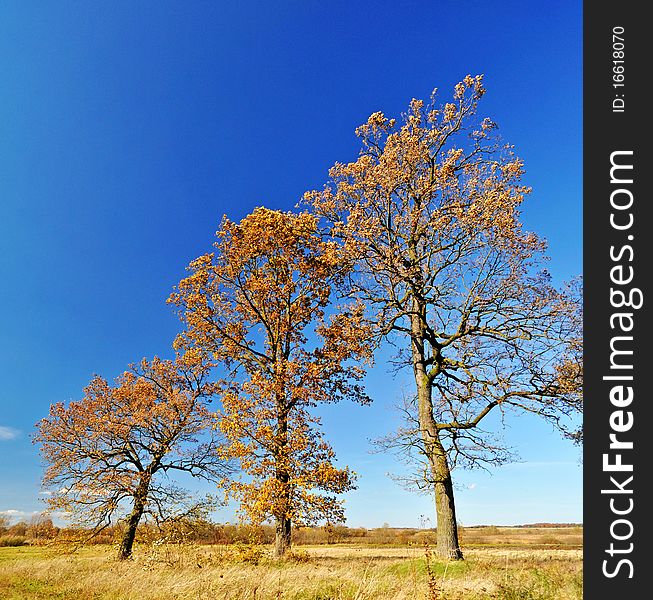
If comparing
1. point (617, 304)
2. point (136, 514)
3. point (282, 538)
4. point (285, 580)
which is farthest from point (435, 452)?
point (136, 514)

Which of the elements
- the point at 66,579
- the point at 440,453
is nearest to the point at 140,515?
the point at 66,579

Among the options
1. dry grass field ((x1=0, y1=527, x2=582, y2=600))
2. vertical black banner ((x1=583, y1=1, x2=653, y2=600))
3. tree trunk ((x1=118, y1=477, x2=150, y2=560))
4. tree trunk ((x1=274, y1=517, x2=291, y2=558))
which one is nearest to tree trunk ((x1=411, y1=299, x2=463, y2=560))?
dry grass field ((x1=0, y1=527, x2=582, y2=600))

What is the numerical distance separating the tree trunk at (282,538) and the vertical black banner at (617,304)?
39.8ft

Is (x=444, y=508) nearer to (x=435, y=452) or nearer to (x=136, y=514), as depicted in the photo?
(x=435, y=452)

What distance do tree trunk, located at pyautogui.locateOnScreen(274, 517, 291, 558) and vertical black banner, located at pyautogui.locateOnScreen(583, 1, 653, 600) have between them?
39.8 feet

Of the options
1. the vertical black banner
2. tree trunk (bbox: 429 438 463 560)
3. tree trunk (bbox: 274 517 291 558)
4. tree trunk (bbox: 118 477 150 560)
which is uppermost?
the vertical black banner

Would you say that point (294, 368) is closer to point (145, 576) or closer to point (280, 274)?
point (280, 274)

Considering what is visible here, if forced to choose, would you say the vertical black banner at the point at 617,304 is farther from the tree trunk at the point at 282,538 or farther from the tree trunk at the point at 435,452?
the tree trunk at the point at 282,538

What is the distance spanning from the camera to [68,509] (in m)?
23.0

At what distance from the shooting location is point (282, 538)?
15.8m

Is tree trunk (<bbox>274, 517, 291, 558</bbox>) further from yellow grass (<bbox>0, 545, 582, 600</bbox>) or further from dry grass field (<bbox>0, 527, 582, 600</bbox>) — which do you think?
yellow grass (<bbox>0, 545, 582, 600</bbox>)

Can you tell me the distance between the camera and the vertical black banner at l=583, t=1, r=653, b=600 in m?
5.40

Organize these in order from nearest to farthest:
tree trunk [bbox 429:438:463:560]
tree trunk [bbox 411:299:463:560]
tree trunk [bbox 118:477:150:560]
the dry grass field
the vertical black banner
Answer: the vertical black banner < the dry grass field < tree trunk [bbox 429:438:463:560] < tree trunk [bbox 411:299:463:560] < tree trunk [bbox 118:477:150:560]

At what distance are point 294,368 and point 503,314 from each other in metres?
7.58
